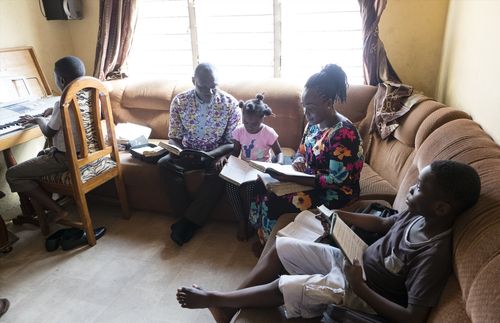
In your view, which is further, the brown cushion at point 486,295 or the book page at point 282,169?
the book page at point 282,169

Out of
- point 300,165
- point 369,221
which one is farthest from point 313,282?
point 300,165

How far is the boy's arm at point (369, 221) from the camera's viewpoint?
1387 mm

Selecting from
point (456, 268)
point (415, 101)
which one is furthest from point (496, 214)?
point (415, 101)

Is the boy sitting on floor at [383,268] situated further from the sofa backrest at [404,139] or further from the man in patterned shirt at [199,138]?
the man in patterned shirt at [199,138]

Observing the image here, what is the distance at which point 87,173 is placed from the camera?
7.29ft

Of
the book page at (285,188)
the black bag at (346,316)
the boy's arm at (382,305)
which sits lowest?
the black bag at (346,316)

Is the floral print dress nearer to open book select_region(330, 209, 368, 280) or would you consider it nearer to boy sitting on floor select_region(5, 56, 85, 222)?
open book select_region(330, 209, 368, 280)

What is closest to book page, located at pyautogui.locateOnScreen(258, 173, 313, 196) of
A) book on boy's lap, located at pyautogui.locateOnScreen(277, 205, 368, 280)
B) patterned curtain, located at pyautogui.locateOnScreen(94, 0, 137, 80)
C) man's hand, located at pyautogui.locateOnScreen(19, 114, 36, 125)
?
book on boy's lap, located at pyautogui.locateOnScreen(277, 205, 368, 280)

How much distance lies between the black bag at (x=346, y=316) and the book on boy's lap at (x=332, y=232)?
0.15 meters

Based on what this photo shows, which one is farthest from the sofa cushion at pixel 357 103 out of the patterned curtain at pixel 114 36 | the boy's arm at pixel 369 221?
the patterned curtain at pixel 114 36

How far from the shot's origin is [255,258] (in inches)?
83.4

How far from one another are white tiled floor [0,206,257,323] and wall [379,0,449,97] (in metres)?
1.69

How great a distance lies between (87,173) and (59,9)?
1.68 metres

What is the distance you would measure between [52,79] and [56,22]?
0.51m
